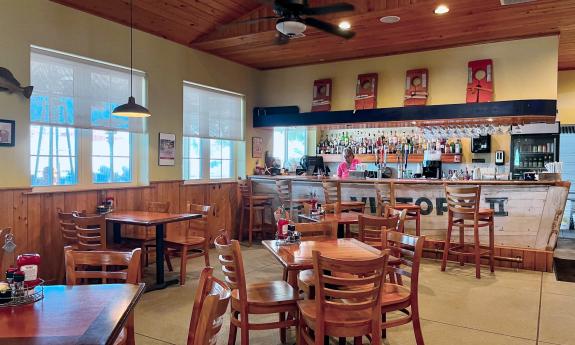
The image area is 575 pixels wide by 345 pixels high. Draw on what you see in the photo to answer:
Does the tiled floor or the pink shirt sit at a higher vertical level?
the pink shirt

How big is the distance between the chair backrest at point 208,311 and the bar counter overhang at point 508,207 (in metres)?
4.87

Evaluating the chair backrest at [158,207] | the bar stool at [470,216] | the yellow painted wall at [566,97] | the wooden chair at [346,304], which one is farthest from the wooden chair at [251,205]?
the yellow painted wall at [566,97]

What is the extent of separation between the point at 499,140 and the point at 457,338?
5557 millimetres

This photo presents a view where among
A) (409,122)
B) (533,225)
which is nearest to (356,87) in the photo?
(409,122)

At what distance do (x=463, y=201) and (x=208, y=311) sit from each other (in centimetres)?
479

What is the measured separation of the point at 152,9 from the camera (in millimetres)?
5488

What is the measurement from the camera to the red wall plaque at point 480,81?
6.55 metres

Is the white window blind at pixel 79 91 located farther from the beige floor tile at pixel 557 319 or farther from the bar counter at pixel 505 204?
the beige floor tile at pixel 557 319

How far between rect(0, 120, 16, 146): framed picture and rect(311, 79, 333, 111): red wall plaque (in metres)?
5.05

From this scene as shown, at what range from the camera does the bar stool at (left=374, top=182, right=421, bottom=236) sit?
592 centimetres

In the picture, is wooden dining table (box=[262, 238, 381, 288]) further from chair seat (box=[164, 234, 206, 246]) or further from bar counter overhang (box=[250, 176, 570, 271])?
bar counter overhang (box=[250, 176, 570, 271])

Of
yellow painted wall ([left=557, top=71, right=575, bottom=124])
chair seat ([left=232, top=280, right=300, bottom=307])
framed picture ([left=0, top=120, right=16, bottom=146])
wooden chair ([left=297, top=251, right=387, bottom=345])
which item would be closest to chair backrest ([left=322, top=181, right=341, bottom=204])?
chair seat ([left=232, top=280, right=300, bottom=307])

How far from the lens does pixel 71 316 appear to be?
1765 millimetres

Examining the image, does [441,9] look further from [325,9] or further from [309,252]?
[309,252]
